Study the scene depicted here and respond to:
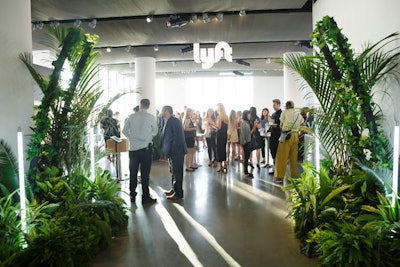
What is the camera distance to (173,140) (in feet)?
18.6

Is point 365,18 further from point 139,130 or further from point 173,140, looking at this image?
point 139,130

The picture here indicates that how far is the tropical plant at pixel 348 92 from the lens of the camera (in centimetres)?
339

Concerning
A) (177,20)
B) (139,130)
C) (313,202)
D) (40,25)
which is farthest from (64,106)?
(40,25)

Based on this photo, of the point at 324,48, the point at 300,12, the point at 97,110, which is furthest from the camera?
the point at 300,12

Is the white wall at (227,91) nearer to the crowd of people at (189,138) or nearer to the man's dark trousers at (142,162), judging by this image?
the crowd of people at (189,138)

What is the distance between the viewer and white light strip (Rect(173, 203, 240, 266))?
3.34 meters

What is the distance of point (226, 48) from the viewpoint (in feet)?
27.7

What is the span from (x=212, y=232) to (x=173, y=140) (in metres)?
1.93

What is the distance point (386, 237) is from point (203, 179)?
4789mm

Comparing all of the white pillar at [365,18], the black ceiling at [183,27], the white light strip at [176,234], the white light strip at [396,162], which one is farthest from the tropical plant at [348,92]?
the black ceiling at [183,27]

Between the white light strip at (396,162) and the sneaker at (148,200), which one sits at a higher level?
the white light strip at (396,162)

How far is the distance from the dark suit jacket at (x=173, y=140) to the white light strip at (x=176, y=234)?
2.86 feet

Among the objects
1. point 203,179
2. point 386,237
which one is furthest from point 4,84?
point 203,179

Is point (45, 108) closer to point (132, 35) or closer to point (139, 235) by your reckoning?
point (139, 235)
